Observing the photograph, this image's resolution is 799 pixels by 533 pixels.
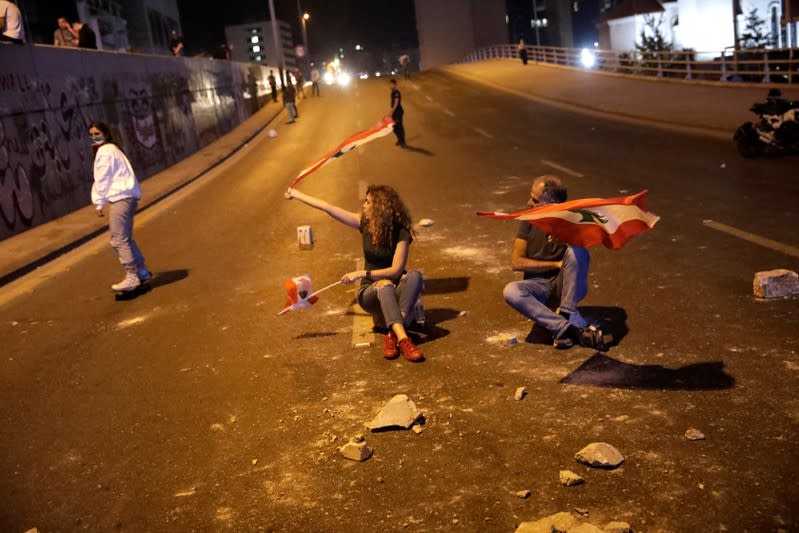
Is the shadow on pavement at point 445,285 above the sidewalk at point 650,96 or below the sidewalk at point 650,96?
below

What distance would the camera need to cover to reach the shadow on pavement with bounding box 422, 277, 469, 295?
783 cm

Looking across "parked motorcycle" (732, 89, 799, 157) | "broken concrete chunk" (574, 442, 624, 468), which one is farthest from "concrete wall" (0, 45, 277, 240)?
"parked motorcycle" (732, 89, 799, 157)

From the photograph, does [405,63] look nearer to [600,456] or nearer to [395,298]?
[395,298]

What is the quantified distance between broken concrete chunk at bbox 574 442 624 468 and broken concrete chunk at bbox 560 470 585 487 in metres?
0.13

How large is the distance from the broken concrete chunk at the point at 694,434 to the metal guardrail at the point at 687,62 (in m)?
20.6

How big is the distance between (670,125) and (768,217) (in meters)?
12.9

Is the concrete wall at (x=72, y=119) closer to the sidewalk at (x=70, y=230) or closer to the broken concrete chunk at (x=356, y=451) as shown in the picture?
the sidewalk at (x=70, y=230)

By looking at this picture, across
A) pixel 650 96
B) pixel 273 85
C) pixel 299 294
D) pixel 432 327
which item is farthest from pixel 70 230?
pixel 273 85

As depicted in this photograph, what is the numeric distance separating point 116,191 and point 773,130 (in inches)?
451

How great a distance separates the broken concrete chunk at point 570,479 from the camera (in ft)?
12.9

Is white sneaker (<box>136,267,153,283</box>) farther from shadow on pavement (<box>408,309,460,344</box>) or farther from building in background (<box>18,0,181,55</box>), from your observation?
building in background (<box>18,0,181,55</box>)

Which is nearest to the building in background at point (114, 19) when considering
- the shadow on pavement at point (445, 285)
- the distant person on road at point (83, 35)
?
the distant person on road at point (83, 35)

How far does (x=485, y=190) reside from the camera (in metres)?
13.9

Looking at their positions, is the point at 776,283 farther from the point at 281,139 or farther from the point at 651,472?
the point at 281,139
